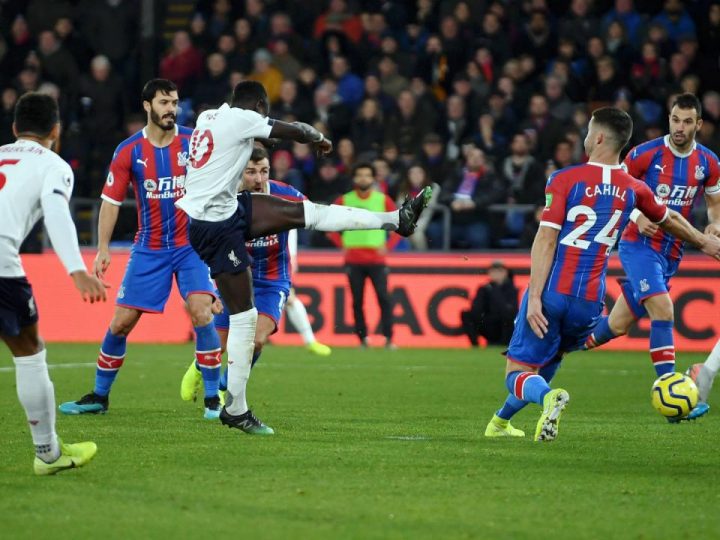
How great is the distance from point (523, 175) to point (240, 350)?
10.9m

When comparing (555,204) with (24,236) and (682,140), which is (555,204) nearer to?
(682,140)

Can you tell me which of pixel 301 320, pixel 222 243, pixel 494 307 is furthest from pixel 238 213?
pixel 494 307

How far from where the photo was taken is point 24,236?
661 centimetres

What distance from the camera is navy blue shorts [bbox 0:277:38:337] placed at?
6.48m

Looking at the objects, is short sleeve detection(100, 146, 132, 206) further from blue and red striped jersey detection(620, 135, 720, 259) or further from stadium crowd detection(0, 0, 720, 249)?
stadium crowd detection(0, 0, 720, 249)

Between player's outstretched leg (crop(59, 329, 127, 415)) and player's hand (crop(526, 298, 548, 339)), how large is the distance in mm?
3530

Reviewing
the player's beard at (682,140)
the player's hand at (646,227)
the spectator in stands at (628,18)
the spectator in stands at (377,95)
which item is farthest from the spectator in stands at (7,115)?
the player's hand at (646,227)

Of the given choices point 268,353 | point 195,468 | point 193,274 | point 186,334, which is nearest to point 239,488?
point 195,468

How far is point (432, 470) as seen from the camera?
6.99 metres

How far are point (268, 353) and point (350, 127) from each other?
16.0 feet

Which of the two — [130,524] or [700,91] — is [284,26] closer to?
[700,91]

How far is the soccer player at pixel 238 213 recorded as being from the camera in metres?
8.03

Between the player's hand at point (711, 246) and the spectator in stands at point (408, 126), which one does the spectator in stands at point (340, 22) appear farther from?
the player's hand at point (711, 246)

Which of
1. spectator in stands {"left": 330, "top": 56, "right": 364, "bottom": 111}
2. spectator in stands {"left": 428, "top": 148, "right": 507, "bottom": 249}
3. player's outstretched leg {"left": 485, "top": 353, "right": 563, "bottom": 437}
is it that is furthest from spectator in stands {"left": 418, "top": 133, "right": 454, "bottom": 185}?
player's outstretched leg {"left": 485, "top": 353, "right": 563, "bottom": 437}
